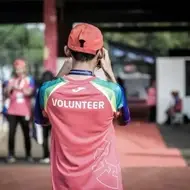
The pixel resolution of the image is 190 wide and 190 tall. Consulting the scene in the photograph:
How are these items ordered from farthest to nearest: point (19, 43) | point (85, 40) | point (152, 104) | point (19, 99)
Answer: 1. point (19, 43)
2. point (152, 104)
3. point (19, 99)
4. point (85, 40)

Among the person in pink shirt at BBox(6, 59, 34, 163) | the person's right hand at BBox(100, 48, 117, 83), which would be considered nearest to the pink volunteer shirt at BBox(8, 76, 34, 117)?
the person in pink shirt at BBox(6, 59, 34, 163)

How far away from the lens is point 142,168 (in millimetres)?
9062

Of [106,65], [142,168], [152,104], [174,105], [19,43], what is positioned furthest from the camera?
[19,43]

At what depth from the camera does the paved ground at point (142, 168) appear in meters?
7.65

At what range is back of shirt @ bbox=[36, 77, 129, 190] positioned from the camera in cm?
269

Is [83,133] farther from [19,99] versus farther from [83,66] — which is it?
[19,99]

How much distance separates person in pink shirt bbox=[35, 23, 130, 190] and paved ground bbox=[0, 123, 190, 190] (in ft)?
15.7

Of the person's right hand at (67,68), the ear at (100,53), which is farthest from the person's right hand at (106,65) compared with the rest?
the person's right hand at (67,68)

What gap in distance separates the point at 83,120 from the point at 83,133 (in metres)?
0.06

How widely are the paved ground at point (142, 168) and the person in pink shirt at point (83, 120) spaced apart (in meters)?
4.78

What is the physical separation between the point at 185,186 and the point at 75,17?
14131mm

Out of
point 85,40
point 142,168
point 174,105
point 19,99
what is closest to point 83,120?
point 85,40

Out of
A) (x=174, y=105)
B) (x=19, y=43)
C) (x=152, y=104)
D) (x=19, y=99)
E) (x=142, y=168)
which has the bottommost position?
(x=152, y=104)

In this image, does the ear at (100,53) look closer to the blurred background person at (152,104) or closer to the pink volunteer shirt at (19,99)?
the pink volunteer shirt at (19,99)
